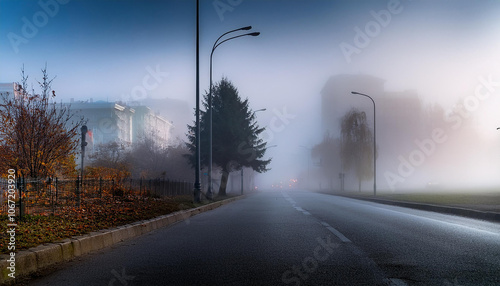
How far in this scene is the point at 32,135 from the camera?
1471 cm

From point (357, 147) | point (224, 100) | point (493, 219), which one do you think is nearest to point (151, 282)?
point (493, 219)

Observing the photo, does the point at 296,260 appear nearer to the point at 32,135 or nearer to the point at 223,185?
the point at 32,135

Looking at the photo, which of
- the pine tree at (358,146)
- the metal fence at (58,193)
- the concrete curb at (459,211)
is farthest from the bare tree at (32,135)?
the pine tree at (358,146)

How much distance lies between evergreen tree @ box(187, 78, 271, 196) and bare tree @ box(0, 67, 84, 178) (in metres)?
29.4

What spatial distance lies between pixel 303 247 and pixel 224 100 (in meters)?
40.6

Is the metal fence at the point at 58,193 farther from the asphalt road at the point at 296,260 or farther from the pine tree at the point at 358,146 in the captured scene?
Result: the pine tree at the point at 358,146

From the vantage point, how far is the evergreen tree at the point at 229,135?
45.8m

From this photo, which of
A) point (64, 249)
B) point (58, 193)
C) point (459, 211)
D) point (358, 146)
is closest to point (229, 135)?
point (358, 146)

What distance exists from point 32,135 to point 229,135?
3169 centimetres

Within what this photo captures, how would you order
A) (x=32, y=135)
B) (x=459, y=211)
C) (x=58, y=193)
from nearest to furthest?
(x=58, y=193) < (x=32, y=135) < (x=459, y=211)

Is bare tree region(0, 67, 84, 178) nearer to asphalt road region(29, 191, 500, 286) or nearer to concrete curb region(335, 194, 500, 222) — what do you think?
asphalt road region(29, 191, 500, 286)

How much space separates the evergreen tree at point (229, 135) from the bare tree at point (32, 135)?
29.4 meters

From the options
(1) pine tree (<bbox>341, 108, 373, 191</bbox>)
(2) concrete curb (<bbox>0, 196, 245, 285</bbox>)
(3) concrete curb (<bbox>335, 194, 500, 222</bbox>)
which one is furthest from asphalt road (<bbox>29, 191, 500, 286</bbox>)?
(1) pine tree (<bbox>341, 108, 373, 191</bbox>)

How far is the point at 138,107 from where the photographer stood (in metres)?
114
